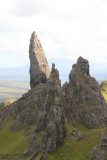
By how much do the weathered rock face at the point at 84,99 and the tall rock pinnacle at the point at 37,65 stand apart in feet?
159

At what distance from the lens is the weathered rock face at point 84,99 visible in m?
97.6

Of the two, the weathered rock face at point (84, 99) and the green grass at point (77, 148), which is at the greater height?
the weathered rock face at point (84, 99)

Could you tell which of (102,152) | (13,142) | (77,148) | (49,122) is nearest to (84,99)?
(49,122)

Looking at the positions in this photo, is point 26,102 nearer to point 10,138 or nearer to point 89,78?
point 10,138

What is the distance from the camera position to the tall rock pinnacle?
517 feet

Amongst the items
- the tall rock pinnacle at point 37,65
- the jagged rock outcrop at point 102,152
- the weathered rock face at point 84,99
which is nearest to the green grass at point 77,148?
the jagged rock outcrop at point 102,152

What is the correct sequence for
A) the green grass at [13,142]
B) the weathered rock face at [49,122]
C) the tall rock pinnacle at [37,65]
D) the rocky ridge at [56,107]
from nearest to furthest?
1. the weathered rock face at [49,122]
2. the rocky ridge at [56,107]
3. the green grass at [13,142]
4. the tall rock pinnacle at [37,65]

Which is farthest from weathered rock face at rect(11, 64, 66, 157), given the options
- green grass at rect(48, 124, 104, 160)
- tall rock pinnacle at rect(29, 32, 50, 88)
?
tall rock pinnacle at rect(29, 32, 50, 88)

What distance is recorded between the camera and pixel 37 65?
519 feet

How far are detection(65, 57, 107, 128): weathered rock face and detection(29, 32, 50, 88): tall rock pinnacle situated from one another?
159 ft

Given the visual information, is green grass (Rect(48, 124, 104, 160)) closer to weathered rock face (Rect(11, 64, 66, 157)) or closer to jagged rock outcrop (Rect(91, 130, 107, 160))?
weathered rock face (Rect(11, 64, 66, 157))

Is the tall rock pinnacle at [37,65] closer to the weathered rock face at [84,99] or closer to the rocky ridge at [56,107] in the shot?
the rocky ridge at [56,107]

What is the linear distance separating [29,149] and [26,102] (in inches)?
2232

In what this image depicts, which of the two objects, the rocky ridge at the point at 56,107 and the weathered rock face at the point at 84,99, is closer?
the rocky ridge at the point at 56,107
